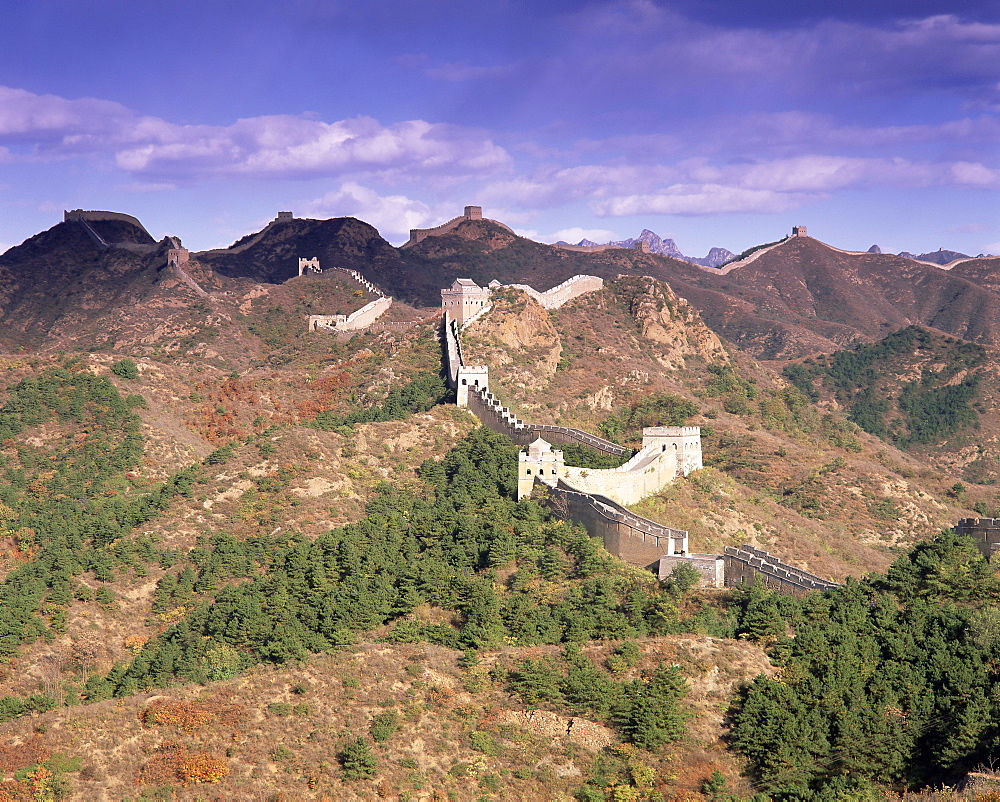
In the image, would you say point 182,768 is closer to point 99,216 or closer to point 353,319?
point 353,319

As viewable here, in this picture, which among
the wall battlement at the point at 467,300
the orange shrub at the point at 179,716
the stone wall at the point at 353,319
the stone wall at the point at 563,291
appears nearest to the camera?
the orange shrub at the point at 179,716

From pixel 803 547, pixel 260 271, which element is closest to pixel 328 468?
pixel 803 547

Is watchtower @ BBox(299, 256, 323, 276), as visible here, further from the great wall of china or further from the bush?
the great wall of china

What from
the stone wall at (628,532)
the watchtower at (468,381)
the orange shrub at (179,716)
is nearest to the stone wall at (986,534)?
the stone wall at (628,532)

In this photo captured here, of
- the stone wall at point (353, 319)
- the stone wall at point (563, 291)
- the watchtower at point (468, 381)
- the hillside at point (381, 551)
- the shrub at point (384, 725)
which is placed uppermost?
the stone wall at point (563, 291)

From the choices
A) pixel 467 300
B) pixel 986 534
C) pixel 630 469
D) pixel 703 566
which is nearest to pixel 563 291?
pixel 467 300

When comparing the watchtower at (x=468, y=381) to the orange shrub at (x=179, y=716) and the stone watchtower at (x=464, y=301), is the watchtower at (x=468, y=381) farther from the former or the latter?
the orange shrub at (x=179, y=716)

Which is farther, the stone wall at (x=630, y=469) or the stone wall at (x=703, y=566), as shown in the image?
the stone wall at (x=630, y=469)
